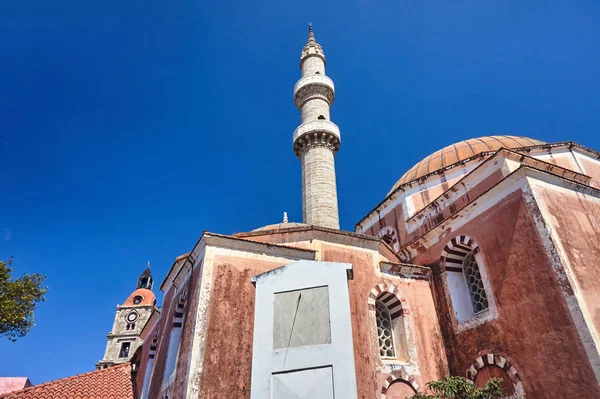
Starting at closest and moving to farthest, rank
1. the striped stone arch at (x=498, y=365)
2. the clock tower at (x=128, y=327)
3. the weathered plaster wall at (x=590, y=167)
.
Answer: the striped stone arch at (x=498, y=365) < the weathered plaster wall at (x=590, y=167) < the clock tower at (x=128, y=327)

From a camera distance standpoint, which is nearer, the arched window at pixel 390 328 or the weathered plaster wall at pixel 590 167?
the arched window at pixel 390 328

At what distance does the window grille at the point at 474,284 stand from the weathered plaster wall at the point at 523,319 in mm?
518

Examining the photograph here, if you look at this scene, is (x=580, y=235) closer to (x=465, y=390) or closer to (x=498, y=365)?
(x=498, y=365)

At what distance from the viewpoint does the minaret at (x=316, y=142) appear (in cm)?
1388

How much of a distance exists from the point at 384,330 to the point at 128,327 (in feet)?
106

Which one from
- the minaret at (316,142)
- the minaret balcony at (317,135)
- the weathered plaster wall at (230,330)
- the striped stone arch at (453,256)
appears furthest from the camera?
the minaret balcony at (317,135)

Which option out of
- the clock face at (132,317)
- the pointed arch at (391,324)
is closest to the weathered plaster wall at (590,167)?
the pointed arch at (391,324)

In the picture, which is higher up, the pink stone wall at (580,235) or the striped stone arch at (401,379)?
the pink stone wall at (580,235)

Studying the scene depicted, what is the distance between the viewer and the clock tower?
110ft

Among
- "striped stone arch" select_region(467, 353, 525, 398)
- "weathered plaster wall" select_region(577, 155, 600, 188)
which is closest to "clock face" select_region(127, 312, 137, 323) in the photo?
"striped stone arch" select_region(467, 353, 525, 398)

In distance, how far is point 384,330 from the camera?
28.6ft

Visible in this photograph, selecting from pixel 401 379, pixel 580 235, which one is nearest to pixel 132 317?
pixel 401 379

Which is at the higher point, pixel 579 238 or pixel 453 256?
pixel 453 256

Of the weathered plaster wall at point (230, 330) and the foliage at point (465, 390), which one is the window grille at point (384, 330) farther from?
the weathered plaster wall at point (230, 330)
